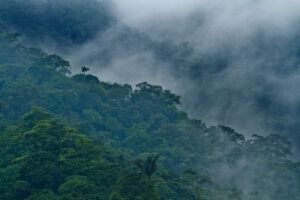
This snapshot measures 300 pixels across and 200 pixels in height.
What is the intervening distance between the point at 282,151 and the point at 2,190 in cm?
4662

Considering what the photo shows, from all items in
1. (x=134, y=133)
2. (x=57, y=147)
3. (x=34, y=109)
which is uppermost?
(x=134, y=133)

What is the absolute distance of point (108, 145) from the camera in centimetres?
5350

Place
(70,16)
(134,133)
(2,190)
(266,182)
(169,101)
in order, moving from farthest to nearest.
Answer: (70,16), (169,101), (134,133), (266,182), (2,190)

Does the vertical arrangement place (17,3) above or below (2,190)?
above

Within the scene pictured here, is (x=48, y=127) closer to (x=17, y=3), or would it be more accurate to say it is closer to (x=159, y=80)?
(x=17, y=3)

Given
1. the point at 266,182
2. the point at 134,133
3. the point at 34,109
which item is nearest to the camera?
the point at 34,109

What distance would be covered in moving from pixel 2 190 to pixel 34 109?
12.9 meters

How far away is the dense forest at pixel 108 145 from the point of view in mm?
31938

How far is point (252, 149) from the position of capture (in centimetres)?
6544

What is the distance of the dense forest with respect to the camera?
1257 inches

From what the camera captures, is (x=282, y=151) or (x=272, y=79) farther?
(x=272, y=79)

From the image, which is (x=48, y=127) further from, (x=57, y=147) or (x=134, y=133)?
(x=134, y=133)

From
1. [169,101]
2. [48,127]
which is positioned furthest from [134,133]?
[48,127]

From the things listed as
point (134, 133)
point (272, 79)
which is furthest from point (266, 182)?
point (272, 79)
